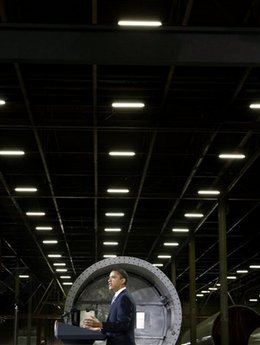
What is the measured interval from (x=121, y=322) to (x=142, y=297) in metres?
1.84

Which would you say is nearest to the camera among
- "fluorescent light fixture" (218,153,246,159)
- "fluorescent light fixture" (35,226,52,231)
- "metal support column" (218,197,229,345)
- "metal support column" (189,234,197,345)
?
"fluorescent light fixture" (218,153,246,159)

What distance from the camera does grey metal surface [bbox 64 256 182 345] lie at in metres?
8.55

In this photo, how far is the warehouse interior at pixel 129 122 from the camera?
11945mm

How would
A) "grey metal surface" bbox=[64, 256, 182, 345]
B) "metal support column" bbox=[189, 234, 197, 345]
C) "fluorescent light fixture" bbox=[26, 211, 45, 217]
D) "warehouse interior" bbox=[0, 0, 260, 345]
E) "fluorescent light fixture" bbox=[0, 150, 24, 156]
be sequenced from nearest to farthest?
"grey metal surface" bbox=[64, 256, 182, 345] → "warehouse interior" bbox=[0, 0, 260, 345] → "fluorescent light fixture" bbox=[0, 150, 24, 156] → "fluorescent light fixture" bbox=[26, 211, 45, 217] → "metal support column" bbox=[189, 234, 197, 345]

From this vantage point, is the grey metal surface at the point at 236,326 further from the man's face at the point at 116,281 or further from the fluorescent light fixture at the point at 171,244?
the man's face at the point at 116,281

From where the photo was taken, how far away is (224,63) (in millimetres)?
11930

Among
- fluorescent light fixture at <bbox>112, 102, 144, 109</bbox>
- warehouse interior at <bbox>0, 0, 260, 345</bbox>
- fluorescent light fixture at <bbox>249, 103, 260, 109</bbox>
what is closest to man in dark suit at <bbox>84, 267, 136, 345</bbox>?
warehouse interior at <bbox>0, 0, 260, 345</bbox>

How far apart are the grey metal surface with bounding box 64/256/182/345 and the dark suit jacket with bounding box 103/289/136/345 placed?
1281mm

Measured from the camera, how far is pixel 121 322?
709cm

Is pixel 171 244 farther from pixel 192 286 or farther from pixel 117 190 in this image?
pixel 117 190

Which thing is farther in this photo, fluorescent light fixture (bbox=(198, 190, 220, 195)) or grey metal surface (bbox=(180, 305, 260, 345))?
fluorescent light fixture (bbox=(198, 190, 220, 195))

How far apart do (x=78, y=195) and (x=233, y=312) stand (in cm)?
837

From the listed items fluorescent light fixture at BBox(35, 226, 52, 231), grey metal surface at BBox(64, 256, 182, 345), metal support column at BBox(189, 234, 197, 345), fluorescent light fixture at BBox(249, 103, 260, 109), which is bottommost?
grey metal surface at BBox(64, 256, 182, 345)

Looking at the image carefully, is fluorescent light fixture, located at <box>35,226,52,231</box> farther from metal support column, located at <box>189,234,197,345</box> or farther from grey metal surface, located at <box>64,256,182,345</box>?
grey metal surface, located at <box>64,256,182,345</box>
